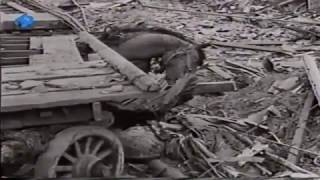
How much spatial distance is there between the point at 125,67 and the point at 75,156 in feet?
1.93

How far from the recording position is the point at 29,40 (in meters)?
4.57

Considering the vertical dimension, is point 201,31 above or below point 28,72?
below

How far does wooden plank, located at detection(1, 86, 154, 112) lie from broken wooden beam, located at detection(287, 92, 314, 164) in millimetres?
1898

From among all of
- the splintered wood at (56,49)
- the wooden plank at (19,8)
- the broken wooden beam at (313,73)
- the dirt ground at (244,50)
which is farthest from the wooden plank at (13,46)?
the broken wooden beam at (313,73)

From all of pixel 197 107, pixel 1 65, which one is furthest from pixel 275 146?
pixel 1 65

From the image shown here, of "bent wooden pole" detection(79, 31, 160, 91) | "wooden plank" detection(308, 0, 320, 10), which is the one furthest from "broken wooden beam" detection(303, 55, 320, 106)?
"wooden plank" detection(308, 0, 320, 10)

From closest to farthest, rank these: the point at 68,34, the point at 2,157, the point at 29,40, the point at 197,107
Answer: the point at 2,157
the point at 29,40
the point at 68,34
the point at 197,107

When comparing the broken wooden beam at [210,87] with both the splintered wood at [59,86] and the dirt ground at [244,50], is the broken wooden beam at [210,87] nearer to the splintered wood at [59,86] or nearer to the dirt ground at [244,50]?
the splintered wood at [59,86]

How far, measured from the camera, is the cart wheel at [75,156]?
3.39m

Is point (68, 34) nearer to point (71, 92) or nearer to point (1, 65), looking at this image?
point (1, 65)

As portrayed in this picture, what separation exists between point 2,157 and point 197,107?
3.21m

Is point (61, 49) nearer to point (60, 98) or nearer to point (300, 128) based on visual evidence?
point (60, 98)

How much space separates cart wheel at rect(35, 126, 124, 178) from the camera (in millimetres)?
3389

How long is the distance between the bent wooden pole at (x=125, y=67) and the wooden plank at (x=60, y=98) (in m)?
0.05
